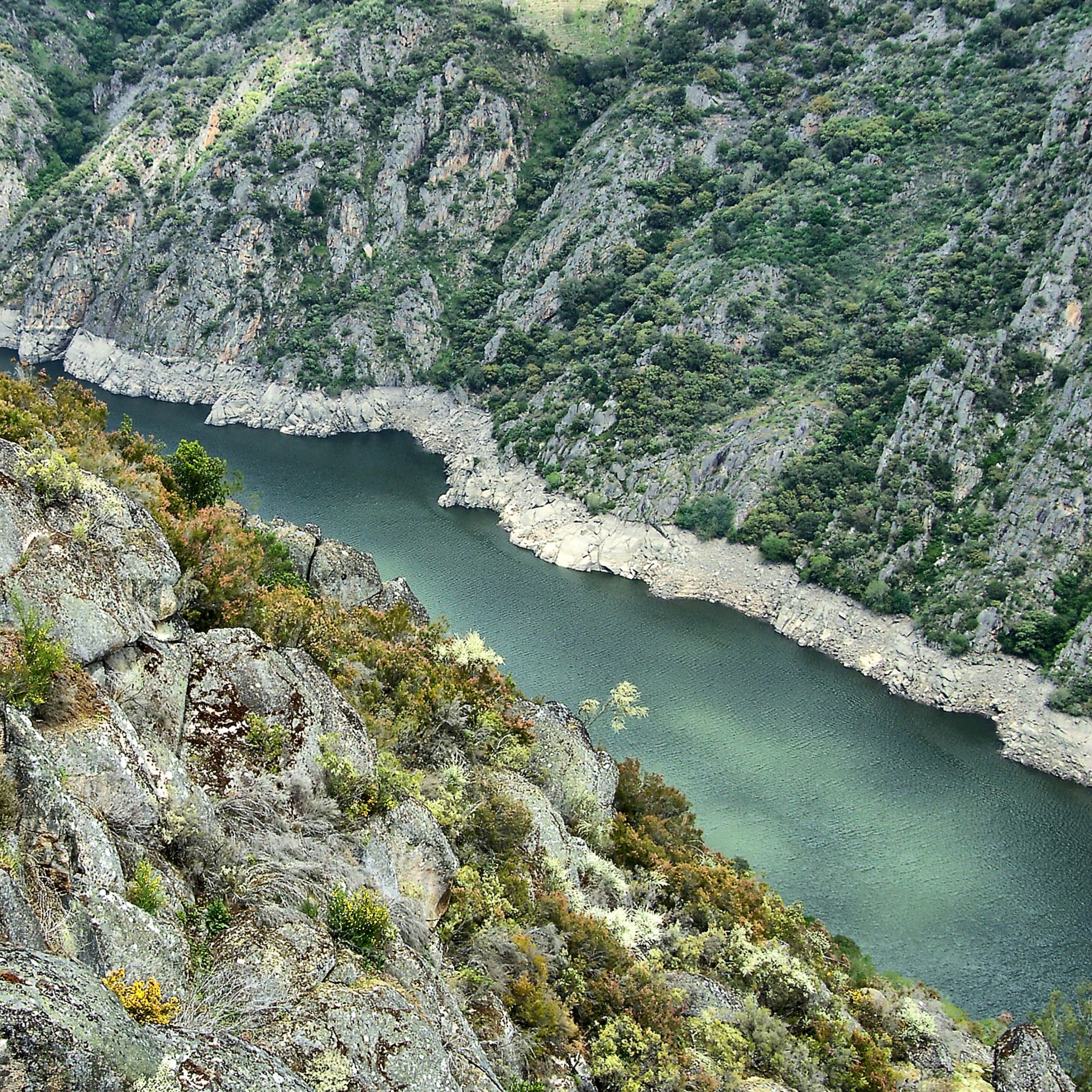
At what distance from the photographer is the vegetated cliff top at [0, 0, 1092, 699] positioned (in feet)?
227

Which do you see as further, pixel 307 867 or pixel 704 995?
pixel 704 995

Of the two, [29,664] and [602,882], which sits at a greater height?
[29,664]

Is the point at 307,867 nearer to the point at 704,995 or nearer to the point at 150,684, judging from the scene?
the point at 150,684

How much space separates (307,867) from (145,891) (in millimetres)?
3101

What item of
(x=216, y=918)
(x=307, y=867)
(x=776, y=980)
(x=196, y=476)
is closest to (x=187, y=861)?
(x=216, y=918)

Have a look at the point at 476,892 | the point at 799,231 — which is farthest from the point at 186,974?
the point at 799,231

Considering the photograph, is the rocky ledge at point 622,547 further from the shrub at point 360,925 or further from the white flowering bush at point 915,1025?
the shrub at point 360,925

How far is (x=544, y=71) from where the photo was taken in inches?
4550

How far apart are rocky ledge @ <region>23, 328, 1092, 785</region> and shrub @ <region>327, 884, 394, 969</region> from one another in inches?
2027

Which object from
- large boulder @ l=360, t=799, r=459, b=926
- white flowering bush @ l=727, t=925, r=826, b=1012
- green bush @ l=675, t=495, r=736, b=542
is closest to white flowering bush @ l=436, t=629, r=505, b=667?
large boulder @ l=360, t=799, r=459, b=926

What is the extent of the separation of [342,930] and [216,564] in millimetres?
9196

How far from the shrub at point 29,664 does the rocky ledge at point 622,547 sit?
5508 centimetres

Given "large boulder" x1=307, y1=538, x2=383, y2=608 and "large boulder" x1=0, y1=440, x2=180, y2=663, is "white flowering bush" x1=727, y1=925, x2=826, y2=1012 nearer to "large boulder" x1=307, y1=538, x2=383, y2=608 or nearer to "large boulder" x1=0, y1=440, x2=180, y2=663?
"large boulder" x1=307, y1=538, x2=383, y2=608

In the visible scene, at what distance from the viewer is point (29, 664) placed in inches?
499
